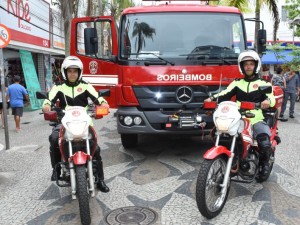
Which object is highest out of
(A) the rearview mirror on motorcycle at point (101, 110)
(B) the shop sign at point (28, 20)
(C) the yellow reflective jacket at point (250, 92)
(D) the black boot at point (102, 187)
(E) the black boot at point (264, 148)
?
(B) the shop sign at point (28, 20)

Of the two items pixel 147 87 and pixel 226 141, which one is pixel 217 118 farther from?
pixel 147 87

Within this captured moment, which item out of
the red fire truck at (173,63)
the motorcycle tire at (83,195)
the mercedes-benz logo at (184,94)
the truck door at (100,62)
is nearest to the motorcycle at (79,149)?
the motorcycle tire at (83,195)

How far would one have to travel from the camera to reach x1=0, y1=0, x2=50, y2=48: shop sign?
13732 mm

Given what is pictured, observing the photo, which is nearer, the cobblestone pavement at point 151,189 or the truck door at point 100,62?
the cobblestone pavement at point 151,189

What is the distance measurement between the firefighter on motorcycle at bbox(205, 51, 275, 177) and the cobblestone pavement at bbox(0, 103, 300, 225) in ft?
1.67

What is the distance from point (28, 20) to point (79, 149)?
44.4ft

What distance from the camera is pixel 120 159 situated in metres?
6.28

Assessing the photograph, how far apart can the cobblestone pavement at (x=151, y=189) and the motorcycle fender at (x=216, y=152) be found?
665mm

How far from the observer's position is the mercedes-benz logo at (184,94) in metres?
5.73

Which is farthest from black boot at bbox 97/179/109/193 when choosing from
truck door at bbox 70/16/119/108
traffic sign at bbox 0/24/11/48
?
traffic sign at bbox 0/24/11/48

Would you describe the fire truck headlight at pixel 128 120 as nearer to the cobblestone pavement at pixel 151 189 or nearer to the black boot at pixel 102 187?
the cobblestone pavement at pixel 151 189

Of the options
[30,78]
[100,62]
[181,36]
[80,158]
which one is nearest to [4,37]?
[100,62]

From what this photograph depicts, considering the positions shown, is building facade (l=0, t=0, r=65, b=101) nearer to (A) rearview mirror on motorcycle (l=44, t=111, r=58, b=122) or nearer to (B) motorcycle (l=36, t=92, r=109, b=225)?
(A) rearview mirror on motorcycle (l=44, t=111, r=58, b=122)

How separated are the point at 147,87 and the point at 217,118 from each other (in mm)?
2148
